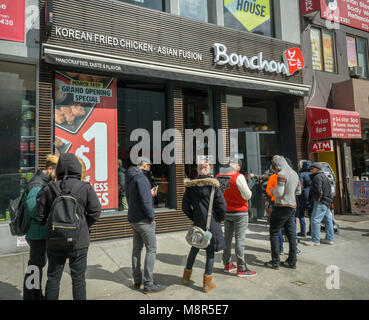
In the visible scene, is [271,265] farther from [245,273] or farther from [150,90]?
[150,90]

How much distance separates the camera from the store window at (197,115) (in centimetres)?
815

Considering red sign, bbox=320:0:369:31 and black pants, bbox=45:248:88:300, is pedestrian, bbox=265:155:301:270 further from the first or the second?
red sign, bbox=320:0:369:31

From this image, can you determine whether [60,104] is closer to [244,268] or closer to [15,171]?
[15,171]

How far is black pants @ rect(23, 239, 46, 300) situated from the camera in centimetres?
341

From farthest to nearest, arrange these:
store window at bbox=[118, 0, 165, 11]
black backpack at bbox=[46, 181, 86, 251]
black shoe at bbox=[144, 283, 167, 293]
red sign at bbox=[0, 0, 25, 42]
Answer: store window at bbox=[118, 0, 165, 11] < red sign at bbox=[0, 0, 25, 42] < black shoe at bbox=[144, 283, 167, 293] < black backpack at bbox=[46, 181, 86, 251]

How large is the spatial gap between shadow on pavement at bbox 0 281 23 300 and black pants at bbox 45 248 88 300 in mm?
1329

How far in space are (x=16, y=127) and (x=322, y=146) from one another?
28.6 ft

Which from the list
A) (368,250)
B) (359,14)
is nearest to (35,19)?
(368,250)

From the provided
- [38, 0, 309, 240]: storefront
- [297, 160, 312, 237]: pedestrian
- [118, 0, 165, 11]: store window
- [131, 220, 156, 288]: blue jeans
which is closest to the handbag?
[131, 220, 156, 288]: blue jeans

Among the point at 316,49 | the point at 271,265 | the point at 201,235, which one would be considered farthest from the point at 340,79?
the point at 201,235

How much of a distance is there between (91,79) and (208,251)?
496 cm

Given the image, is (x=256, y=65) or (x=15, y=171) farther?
(x=256, y=65)

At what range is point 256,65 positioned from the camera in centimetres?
898

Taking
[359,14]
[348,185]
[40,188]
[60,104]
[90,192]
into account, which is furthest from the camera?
[359,14]
